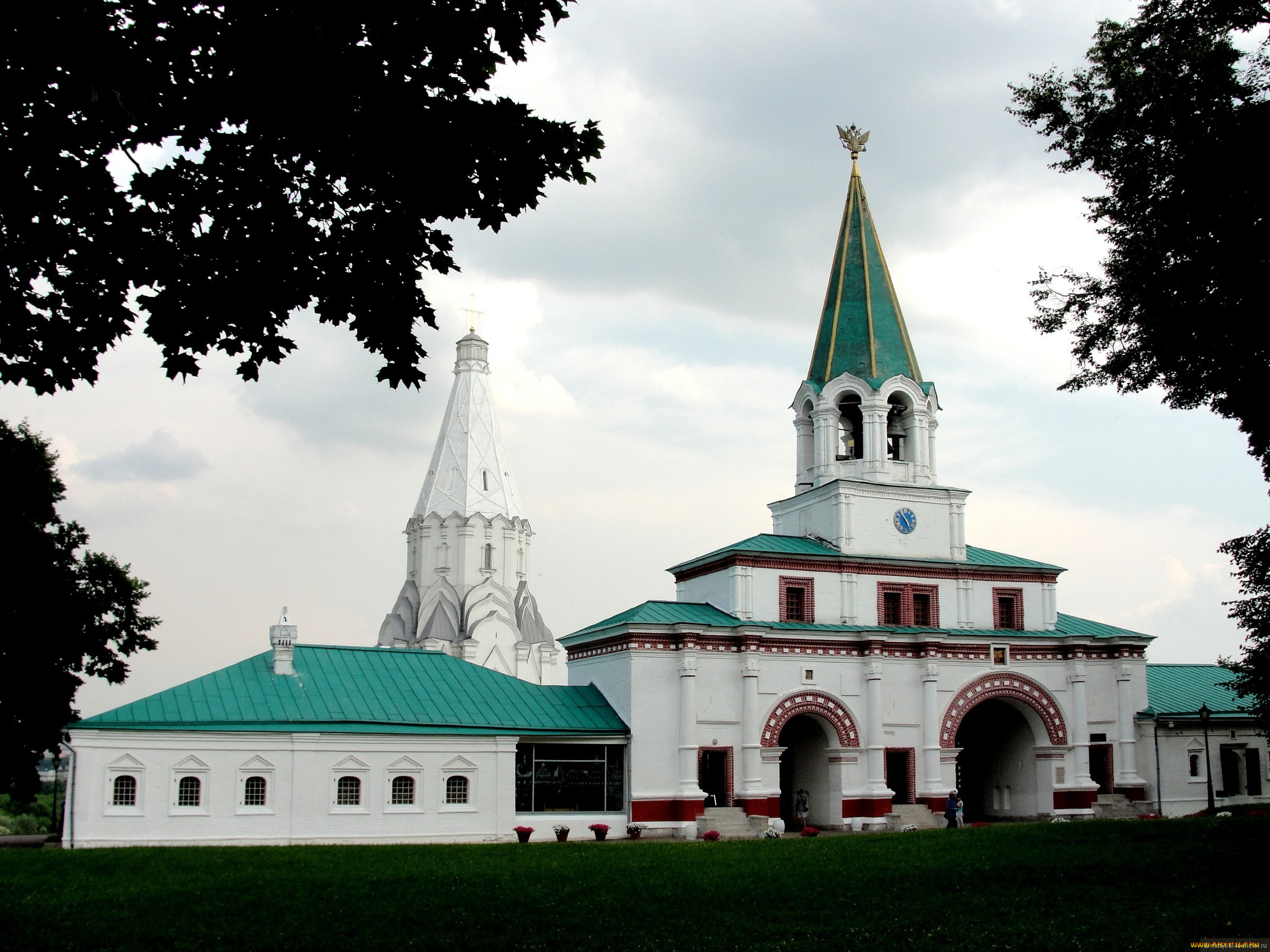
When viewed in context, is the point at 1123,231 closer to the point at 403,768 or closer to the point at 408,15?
the point at 408,15

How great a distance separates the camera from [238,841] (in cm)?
2803

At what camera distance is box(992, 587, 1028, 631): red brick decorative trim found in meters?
37.7

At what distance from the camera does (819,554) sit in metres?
35.9

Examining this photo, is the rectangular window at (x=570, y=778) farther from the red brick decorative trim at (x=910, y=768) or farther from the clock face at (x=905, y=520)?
the clock face at (x=905, y=520)

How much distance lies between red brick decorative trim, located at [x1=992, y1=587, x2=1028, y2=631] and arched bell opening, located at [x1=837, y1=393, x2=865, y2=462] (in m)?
6.06

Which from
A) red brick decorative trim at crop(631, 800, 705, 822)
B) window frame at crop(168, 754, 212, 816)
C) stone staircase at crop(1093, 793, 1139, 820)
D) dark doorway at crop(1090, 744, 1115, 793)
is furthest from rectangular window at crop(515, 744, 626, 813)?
dark doorway at crop(1090, 744, 1115, 793)

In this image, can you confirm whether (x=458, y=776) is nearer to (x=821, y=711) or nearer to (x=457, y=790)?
(x=457, y=790)

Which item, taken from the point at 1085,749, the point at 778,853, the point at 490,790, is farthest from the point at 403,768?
the point at 1085,749

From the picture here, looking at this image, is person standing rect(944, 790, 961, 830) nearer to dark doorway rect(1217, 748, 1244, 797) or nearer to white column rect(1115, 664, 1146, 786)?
white column rect(1115, 664, 1146, 786)

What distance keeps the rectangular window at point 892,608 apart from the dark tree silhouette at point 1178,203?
19.4 meters

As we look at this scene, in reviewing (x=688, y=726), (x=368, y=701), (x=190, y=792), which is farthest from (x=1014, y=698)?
(x=190, y=792)

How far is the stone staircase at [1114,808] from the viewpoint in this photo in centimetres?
3606

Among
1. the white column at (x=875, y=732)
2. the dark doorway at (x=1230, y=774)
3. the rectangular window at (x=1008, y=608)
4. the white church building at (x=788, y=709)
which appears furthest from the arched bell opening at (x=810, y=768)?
the dark doorway at (x=1230, y=774)

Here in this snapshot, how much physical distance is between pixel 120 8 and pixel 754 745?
27.6 meters
